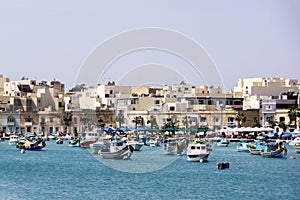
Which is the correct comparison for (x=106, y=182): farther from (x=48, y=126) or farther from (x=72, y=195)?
(x=48, y=126)

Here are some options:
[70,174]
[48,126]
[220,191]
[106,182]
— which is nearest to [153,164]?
[70,174]

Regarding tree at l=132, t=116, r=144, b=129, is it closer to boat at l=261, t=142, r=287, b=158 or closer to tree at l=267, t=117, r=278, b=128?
tree at l=267, t=117, r=278, b=128

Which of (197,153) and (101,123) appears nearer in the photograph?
(197,153)

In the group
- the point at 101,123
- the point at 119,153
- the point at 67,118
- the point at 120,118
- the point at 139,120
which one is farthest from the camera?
the point at 67,118

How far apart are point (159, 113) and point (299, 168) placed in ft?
171

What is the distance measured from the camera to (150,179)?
152 ft

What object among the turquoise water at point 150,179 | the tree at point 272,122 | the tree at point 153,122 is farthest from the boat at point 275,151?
the tree at point 153,122

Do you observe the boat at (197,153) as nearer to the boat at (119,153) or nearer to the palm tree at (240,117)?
the boat at (119,153)

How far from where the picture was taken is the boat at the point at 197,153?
5719 cm

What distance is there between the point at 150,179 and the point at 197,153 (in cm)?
1151

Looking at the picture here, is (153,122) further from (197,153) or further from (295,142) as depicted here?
(197,153)

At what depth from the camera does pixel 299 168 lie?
54531mm

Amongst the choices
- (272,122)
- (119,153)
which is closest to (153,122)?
(272,122)

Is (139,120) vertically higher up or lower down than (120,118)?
lower down
